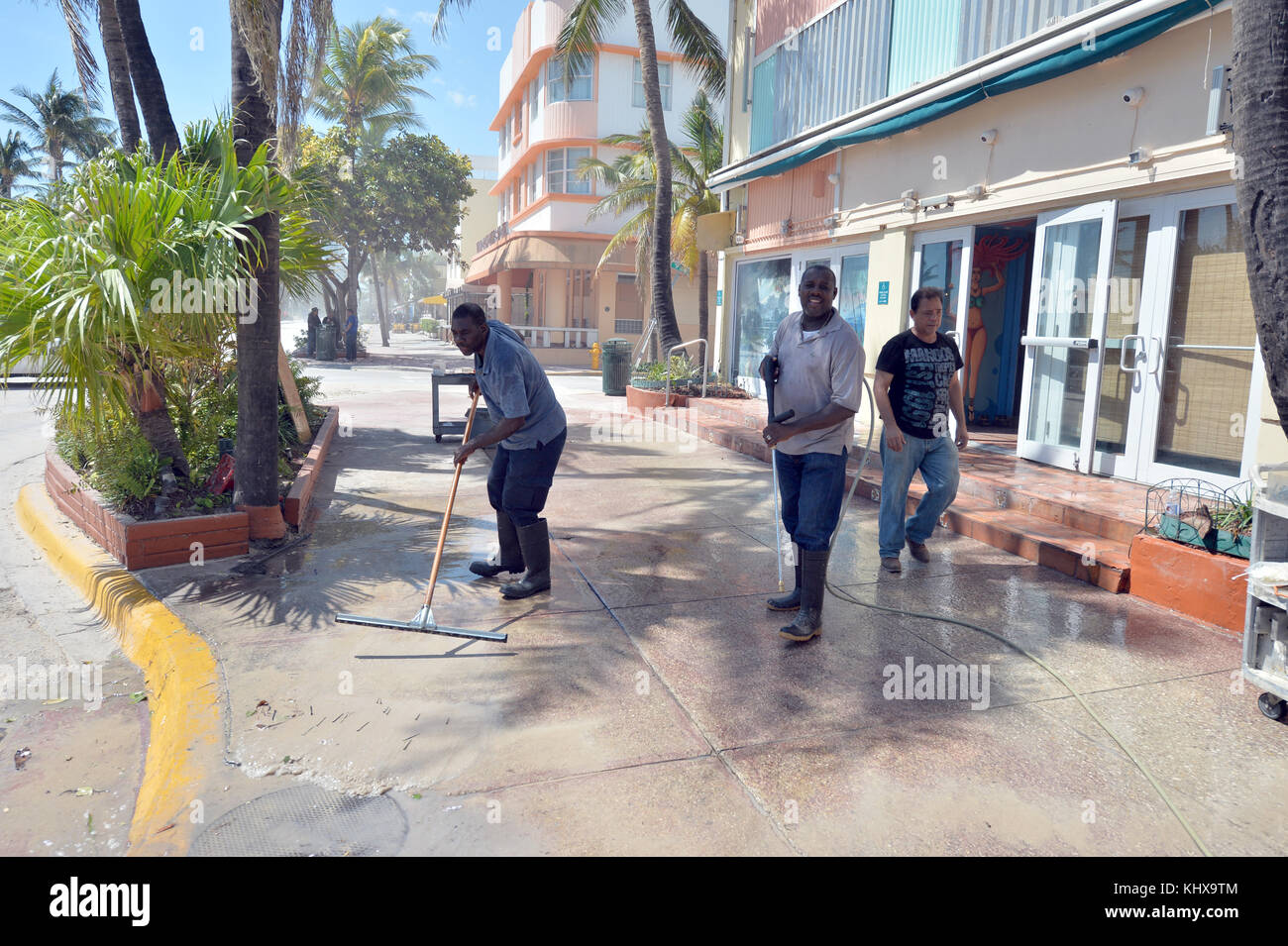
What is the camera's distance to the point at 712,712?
11.8ft

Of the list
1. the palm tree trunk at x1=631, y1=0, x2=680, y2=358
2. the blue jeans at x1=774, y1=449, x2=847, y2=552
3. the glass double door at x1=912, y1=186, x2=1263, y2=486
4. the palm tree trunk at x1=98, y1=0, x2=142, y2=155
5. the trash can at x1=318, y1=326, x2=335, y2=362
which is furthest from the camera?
the trash can at x1=318, y1=326, x2=335, y2=362

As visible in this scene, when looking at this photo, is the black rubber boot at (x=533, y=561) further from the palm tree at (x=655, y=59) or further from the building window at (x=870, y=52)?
the palm tree at (x=655, y=59)

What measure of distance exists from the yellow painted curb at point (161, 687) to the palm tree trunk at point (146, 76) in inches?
124

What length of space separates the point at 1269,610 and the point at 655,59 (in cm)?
1366

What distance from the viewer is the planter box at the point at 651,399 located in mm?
13352

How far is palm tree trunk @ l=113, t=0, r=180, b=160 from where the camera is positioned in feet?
22.3

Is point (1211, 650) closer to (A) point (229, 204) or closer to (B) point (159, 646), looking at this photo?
(B) point (159, 646)

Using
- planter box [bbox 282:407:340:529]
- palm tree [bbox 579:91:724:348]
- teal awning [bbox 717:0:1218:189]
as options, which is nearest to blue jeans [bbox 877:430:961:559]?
teal awning [bbox 717:0:1218:189]

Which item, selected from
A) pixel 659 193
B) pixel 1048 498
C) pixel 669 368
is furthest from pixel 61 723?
pixel 659 193

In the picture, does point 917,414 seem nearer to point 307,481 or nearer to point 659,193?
point 307,481

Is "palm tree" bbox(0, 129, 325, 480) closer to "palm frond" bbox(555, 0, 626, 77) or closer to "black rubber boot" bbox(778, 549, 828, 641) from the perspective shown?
"black rubber boot" bbox(778, 549, 828, 641)

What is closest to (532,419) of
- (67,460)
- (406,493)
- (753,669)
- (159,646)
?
(753,669)

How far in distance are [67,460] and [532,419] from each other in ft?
15.7

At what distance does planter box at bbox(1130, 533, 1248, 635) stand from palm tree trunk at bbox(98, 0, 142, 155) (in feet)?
27.8
